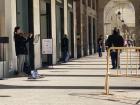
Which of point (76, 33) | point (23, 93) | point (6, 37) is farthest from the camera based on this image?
point (76, 33)

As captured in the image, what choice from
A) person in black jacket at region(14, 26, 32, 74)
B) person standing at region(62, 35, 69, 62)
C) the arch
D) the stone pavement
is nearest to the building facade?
person in black jacket at region(14, 26, 32, 74)

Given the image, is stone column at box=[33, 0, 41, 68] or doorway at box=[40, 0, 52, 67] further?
doorway at box=[40, 0, 52, 67]

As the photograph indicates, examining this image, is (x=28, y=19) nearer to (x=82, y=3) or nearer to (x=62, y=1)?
(x=62, y=1)

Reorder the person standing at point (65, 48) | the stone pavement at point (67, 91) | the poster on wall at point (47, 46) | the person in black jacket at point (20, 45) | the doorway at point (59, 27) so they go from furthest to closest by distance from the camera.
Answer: the doorway at point (59, 27) → the person standing at point (65, 48) → the poster on wall at point (47, 46) → the person in black jacket at point (20, 45) → the stone pavement at point (67, 91)

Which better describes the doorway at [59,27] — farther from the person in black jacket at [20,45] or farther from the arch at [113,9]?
the arch at [113,9]

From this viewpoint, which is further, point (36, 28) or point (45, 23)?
point (45, 23)

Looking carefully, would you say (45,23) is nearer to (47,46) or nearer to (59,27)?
(47,46)

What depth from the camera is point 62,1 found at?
35969 mm

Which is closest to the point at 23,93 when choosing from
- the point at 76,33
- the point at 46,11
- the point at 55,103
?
the point at 55,103

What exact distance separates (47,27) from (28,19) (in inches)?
200

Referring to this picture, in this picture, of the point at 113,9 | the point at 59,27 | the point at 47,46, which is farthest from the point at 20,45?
the point at 113,9

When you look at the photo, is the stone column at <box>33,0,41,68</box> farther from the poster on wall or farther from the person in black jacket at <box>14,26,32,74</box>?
the person in black jacket at <box>14,26,32,74</box>

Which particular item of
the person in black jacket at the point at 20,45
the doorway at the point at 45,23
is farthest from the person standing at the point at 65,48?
the person in black jacket at the point at 20,45

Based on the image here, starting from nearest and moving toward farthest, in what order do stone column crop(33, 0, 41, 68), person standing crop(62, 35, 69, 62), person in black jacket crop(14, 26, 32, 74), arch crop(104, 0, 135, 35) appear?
1. person in black jacket crop(14, 26, 32, 74)
2. stone column crop(33, 0, 41, 68)
3. person standing crop(62, 35, 69, 62)
4. arch crop(104, 0, 135, 35)
